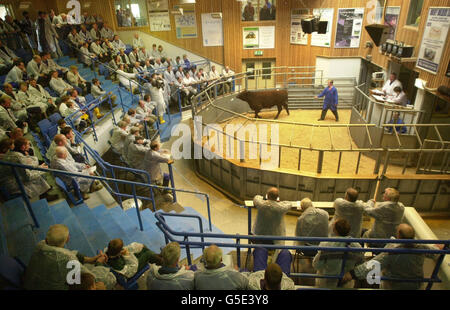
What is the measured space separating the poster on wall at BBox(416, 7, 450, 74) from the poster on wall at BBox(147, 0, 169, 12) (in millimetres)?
11283

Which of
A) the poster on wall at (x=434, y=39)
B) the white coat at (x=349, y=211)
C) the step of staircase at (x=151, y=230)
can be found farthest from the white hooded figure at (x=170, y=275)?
the poster on wall at (x=434, y=39)

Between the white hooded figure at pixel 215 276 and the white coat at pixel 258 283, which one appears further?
the white coat at pixel 258 283

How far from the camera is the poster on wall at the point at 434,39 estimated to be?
707 cm

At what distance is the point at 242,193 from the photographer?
802 centimetres

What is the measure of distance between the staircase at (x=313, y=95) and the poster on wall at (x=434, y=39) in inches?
186

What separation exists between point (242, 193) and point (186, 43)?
10.1 m

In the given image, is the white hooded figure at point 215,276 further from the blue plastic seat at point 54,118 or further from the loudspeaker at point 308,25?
the loudspeaker at point 308,25

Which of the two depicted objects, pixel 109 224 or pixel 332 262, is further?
pixel 109 224

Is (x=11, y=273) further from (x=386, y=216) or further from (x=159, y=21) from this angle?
(x=159, y=21)

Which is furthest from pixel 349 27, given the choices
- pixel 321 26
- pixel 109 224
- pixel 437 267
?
pixel 109 224

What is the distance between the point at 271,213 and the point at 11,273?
3.21 meters

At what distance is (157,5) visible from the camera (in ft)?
48.2

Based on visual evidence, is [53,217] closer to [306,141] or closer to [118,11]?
[306,141]

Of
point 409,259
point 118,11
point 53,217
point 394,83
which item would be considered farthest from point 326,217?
point 118,11
